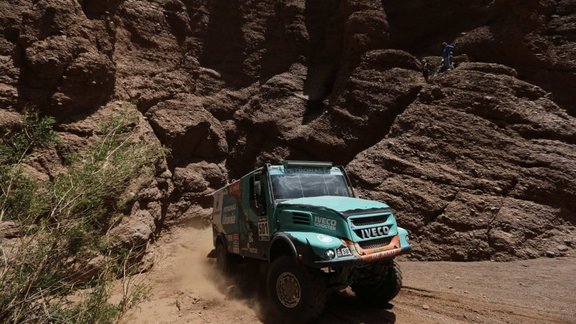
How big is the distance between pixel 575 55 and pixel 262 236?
14.6 metres

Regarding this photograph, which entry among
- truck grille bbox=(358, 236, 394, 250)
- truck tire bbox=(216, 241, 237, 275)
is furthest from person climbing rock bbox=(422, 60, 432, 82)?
truck grille bbox=(358, 236, 394, 250)

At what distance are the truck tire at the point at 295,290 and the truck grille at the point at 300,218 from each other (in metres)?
0.66

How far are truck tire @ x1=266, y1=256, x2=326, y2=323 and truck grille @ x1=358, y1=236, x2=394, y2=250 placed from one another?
0.87m

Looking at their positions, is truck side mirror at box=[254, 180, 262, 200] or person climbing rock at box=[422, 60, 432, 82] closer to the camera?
truck side mirror at box=[254, 180, 262, 200]

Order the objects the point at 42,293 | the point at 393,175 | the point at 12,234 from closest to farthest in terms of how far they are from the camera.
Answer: the point at 42,293
the point at 12,234
the point at 393,175

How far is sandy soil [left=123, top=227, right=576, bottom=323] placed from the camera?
21.7 ft

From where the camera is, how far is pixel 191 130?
58.0 ft

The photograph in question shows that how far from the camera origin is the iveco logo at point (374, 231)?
20.9ft

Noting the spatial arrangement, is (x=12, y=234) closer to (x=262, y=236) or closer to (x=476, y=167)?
(x=262, y=236)

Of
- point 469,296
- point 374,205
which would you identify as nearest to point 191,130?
point 374,205

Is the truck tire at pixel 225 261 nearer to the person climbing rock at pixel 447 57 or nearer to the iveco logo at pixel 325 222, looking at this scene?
the iveco logo at pixel 325 222

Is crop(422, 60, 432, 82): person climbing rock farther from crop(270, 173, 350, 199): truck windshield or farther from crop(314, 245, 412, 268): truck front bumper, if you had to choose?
crop(314, 245, 412, 268): truck front bumper

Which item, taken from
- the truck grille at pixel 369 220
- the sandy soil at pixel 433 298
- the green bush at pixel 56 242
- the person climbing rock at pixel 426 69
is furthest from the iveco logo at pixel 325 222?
the person climbing rock at pixel 426 69

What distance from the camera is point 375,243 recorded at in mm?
6477
